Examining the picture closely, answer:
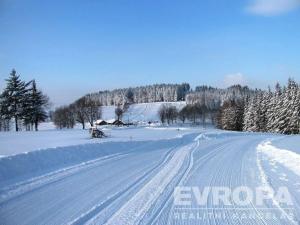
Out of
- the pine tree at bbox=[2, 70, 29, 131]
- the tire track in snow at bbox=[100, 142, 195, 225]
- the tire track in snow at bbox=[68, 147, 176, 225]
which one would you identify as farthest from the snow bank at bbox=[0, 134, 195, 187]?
the pine tree at bbox=[2, 70, 29, 131]

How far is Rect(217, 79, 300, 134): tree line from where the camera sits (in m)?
64.6

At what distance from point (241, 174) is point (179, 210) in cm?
616

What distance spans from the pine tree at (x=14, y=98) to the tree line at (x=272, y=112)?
4643 centimetres

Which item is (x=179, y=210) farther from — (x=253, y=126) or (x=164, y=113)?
(x=164, y=113)

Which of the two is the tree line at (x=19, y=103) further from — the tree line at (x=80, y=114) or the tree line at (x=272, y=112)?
the tree line at (x=272, y=112)

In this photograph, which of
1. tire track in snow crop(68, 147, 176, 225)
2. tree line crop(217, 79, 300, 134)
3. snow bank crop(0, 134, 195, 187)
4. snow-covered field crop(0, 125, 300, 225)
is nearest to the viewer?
tire track in snow crop(68, 147, 176, 225)

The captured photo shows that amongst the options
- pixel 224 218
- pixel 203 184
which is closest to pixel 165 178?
pixel 203 184

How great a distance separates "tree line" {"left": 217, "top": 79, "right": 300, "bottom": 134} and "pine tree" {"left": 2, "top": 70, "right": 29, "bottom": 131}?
46435mm

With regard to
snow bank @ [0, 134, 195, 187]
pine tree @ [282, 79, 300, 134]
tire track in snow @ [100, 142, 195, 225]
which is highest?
pine tree @ [282, 79, 300, 134]

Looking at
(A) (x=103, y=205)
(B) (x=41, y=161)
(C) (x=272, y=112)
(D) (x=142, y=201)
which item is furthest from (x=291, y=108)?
(A) (x=103, y=205)

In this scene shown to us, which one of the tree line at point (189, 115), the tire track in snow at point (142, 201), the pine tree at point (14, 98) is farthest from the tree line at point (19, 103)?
the tree line at point (189, 115)

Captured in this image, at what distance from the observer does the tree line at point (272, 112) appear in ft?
212

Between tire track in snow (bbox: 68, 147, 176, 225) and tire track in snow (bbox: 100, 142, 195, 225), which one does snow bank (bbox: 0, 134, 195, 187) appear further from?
tire track in snow (bbox: 100, 142, 195, 225)

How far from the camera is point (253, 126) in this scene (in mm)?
81250
